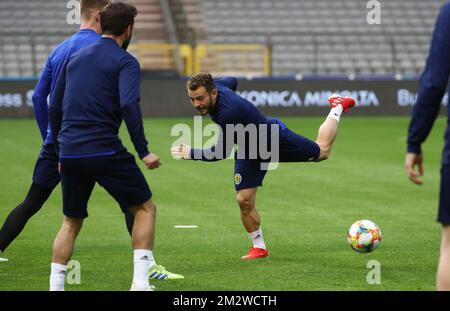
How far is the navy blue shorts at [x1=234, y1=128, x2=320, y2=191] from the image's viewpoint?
9.47 m

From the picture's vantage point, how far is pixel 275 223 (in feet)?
37.7

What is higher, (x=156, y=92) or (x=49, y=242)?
(x=49, y=242)

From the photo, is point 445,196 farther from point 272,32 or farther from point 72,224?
point 272,32

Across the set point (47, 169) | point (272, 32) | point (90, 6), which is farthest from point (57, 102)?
point (272, 32)

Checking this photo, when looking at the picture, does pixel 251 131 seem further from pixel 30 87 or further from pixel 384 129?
pixel 30 87

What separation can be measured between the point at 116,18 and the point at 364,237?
3275 millimetres

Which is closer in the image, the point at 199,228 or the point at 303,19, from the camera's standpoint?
the point at 199,228

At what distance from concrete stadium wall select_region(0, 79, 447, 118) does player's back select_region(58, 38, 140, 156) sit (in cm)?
2078

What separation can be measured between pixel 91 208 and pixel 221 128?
392 cm

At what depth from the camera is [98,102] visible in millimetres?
7133

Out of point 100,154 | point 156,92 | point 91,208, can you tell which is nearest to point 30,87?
point 156,92

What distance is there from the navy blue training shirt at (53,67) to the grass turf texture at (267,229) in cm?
131

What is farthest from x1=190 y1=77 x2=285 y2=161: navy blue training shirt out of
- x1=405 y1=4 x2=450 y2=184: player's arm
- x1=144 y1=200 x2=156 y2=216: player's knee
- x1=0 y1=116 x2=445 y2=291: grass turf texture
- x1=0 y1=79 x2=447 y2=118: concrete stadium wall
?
x1=0 y1=79 x2=447 y2=118: concrete stadium wall
